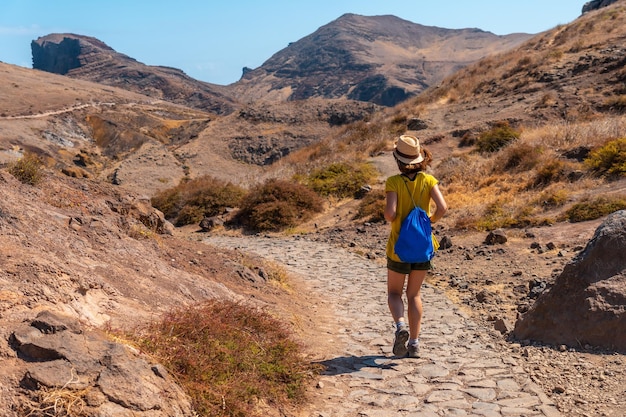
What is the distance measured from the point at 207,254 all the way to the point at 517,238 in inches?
240

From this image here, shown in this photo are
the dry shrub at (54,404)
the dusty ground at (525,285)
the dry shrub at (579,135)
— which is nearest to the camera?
the dry shrub at (54,404)

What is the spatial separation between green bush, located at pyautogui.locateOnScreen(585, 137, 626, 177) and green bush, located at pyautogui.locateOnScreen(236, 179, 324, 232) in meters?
8.40

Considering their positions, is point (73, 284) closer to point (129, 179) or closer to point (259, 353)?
point (259, 353)

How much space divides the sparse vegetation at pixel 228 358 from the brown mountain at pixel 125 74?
92.7 meters

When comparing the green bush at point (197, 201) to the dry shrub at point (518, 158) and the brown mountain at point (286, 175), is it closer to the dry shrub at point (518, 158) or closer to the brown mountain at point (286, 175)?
the brown mountain at point (286, 175)

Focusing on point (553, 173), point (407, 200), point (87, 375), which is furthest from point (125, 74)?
point (87, 375)

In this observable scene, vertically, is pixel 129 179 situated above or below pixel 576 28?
below

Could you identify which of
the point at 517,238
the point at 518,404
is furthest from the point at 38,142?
the point at 518,404

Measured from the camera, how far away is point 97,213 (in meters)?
7.48

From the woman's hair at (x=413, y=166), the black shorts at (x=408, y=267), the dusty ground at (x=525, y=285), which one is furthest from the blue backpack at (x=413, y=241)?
the dusty ground at (x=525, y=285)

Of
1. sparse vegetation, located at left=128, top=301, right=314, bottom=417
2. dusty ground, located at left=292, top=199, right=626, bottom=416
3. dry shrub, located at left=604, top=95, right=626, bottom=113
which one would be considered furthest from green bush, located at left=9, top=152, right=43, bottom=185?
dry shrub, located at left=604, top=95, right=626, bottom=113

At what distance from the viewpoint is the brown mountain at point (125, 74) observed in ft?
335

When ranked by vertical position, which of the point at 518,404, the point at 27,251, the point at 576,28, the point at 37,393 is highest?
the point at 576,28

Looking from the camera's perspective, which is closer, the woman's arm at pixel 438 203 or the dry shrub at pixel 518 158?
the woman's arm at pixel 438 203
